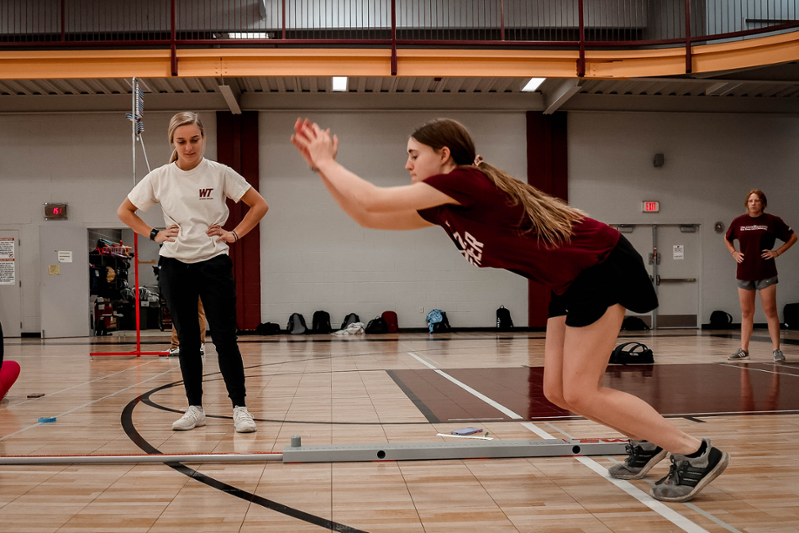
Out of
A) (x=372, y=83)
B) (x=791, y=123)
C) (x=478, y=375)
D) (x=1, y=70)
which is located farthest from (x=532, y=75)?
(x=1, y=70)

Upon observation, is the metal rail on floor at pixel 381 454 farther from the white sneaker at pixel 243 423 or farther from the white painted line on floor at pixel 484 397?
the white painted line on floor at pixel 484 397

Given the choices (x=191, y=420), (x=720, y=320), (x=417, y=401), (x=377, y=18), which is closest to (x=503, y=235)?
(x=191, y=420)

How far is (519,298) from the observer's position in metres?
12.0

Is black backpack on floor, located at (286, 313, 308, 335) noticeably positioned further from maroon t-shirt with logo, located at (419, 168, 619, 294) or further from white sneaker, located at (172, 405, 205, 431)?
maroon t-shirt with logo, located at (419, 168, 619, 294)

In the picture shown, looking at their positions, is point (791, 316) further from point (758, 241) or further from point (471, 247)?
point (471, 247)

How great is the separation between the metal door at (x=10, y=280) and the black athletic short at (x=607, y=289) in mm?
12159

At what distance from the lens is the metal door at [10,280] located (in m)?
11.3

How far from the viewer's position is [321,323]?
11.5 metres

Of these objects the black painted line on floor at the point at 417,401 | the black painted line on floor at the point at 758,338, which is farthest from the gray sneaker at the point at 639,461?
the black painted line on floor at the point at 758,338

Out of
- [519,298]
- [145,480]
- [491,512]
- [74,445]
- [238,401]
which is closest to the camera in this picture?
[491,512]

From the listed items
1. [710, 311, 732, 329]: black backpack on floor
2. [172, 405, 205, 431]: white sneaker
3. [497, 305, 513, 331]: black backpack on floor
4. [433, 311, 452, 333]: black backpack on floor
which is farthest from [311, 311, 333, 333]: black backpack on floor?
[172, 405, 205, 431]: white sneaker

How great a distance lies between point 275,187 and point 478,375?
7.34m

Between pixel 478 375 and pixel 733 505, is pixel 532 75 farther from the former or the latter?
pixel 733 505

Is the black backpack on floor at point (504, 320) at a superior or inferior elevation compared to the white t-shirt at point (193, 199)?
inferior
